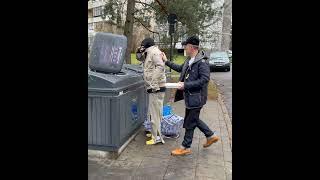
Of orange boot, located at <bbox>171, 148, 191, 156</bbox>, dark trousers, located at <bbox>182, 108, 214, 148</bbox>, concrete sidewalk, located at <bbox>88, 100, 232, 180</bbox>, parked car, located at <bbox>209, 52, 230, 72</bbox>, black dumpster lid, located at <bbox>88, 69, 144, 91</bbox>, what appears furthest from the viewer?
parked car, located at <bbox>209, 52, 230, 72</bbox>

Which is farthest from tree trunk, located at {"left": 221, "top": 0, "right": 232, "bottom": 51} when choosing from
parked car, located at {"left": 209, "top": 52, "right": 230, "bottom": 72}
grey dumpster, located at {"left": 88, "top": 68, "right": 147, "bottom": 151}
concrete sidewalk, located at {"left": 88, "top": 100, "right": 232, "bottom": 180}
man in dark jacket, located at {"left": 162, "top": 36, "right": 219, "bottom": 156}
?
grey dumpster, located at {"left": 88, "top": 68, "right": 147, "bottom": 151}

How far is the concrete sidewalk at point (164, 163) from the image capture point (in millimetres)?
4449

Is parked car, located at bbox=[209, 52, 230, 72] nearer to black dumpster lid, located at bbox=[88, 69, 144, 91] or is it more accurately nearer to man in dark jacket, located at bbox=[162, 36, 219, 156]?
man in dark jacket, located at bbox=[162, 36, 219, 156]

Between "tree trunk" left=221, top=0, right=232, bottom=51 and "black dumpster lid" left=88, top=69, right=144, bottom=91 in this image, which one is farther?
"tree trunk" left=221, top=0, right=232, bottom=51

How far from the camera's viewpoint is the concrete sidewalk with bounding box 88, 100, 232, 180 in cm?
445

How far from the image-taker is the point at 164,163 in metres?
4.87

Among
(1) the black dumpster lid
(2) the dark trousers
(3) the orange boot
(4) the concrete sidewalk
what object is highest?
(1) the black dumpster lid

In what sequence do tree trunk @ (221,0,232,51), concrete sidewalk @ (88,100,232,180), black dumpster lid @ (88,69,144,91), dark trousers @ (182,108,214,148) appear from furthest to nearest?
tree trunk @ (221,0,232,51) → dark trousers @ (182,108,214,148) → black dumpster lid @ (88,69,144,91) → concrete sidewalk @ (88,100,232,180)

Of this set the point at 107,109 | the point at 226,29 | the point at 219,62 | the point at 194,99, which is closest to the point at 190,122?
the point at 194,99

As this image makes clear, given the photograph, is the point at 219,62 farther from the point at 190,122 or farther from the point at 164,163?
the point at 164,163

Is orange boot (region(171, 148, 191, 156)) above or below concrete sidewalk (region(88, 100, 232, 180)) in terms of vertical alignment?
above
